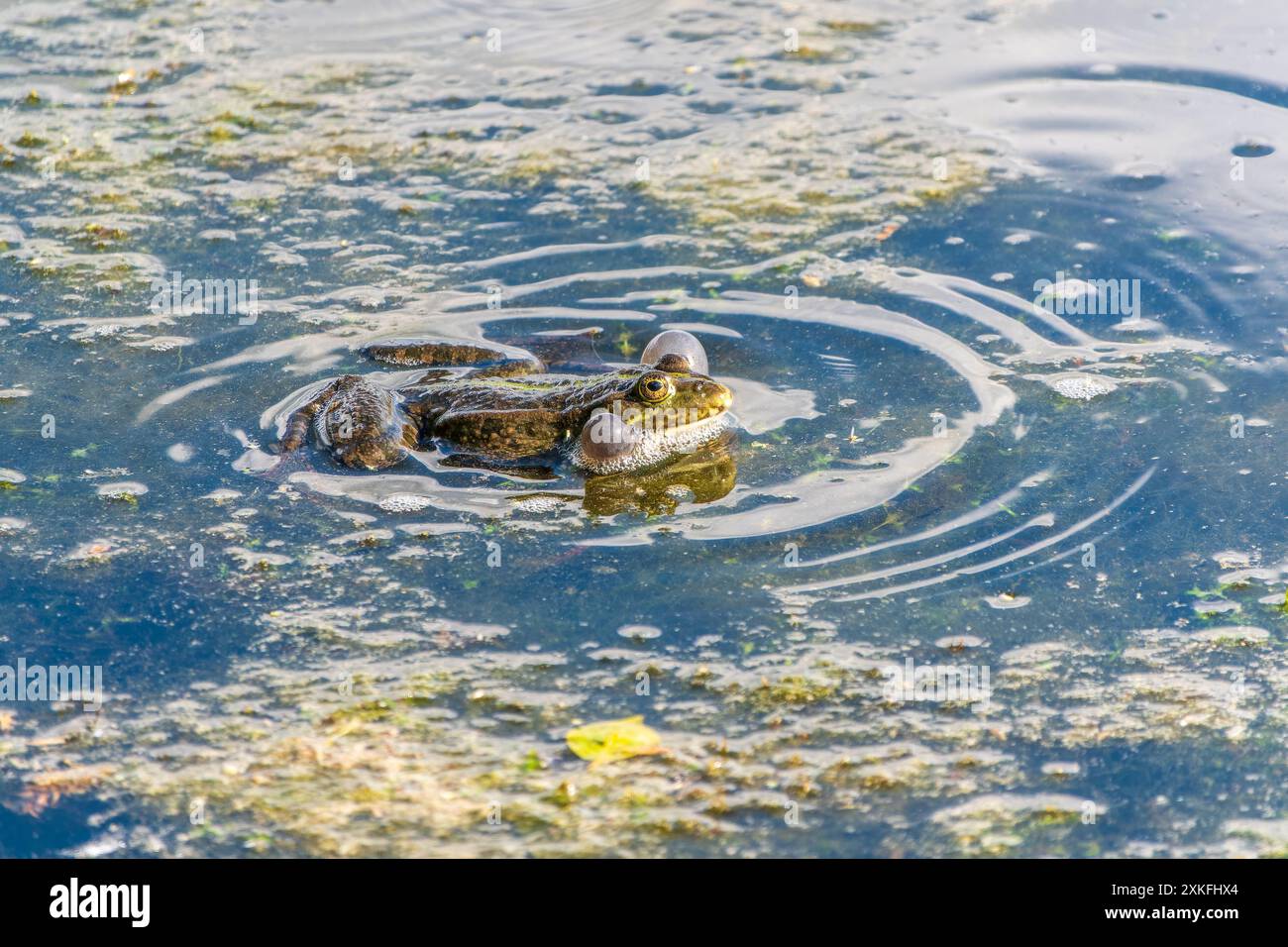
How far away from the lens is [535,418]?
6.20 metres

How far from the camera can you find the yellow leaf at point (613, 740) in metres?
4.66

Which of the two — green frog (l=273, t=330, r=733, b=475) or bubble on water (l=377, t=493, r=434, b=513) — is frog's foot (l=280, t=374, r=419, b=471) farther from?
bubble on water (l=377, t=493, r=434, b=513)

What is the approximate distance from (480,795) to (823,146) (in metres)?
5.85

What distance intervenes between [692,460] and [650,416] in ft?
1.04

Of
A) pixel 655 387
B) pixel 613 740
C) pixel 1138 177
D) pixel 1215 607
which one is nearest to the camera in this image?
pixel 613 740

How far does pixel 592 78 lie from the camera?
32.0 ft

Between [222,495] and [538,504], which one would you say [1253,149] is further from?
[222,495]

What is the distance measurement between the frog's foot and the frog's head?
86 centimetres

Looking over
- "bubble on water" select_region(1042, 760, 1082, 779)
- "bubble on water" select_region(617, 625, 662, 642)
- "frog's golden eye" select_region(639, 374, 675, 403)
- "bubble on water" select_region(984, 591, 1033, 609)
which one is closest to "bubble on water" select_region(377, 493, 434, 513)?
"frog's golden eye" select_region(639, 374, 675, 403)

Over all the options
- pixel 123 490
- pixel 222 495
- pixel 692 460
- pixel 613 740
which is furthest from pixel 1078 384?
pixel 123 490

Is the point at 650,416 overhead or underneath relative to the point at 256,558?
overhead

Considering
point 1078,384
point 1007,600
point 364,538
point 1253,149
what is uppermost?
point 1253,149

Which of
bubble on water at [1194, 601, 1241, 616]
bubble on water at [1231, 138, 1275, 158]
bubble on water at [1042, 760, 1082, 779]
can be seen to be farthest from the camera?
bubble on water at [1231, 138, 1275, 158]

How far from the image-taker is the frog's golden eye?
607 cm
